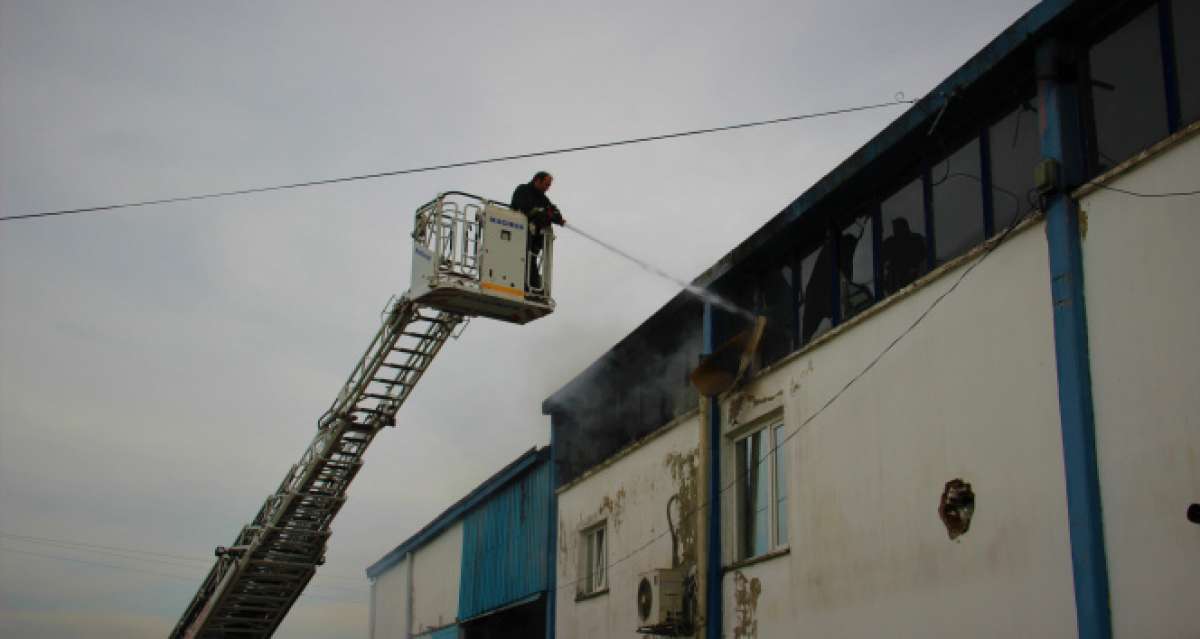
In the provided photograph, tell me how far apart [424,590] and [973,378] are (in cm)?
2023

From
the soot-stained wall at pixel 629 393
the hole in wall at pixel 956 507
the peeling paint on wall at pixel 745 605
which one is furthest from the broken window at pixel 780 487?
the hole in wall at pixel 956 507

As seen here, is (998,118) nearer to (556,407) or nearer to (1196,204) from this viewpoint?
(1196,204)

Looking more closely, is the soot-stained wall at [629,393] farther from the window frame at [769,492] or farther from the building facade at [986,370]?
the window frame at [769,492]

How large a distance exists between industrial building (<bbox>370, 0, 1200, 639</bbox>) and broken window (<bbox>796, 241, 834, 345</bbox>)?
3 cm

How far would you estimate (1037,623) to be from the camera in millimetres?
8812

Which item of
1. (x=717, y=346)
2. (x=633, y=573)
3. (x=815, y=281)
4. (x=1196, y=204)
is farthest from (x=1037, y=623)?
(x=633, y=573)

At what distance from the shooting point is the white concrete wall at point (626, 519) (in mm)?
15266

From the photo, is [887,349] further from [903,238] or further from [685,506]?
[685,506]

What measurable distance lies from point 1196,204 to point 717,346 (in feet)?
25.2

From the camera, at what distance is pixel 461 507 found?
25.0 meters

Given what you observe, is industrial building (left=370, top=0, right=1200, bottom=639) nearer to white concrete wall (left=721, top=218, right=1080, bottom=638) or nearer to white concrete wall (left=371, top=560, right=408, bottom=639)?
white concrete wall (left=721, top=218, right=1080, bottom=638)

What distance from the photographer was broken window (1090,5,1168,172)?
8906mm

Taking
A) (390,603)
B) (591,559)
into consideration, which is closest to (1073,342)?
(591,559)

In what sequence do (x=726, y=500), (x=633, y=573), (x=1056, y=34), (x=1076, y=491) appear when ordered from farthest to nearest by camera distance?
(x=633, y=573) → (x=726, y=500) → (x=1056, y=34) → (x=1076, y=491)
